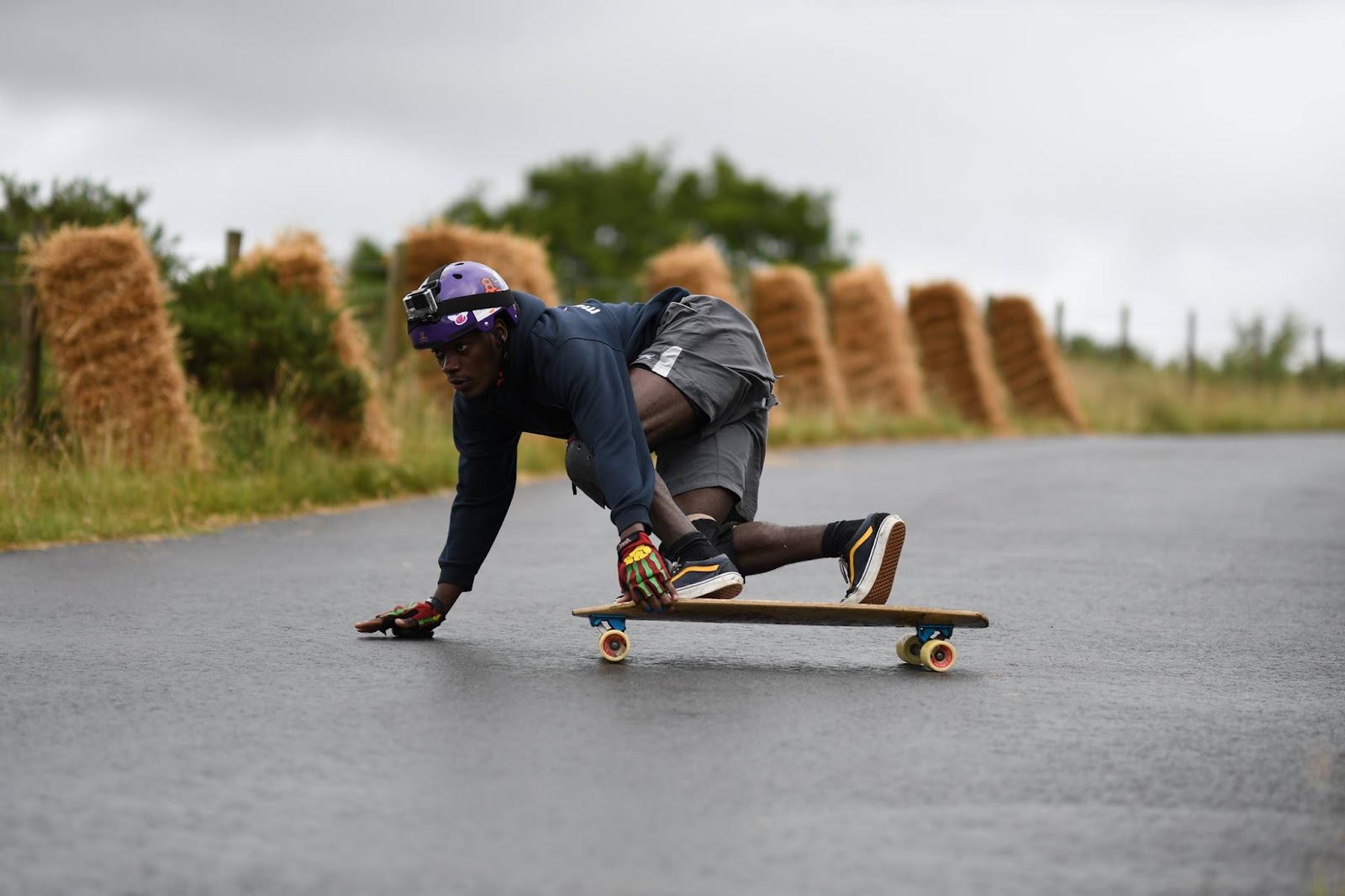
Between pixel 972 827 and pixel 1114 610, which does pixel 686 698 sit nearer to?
pixel 972 827

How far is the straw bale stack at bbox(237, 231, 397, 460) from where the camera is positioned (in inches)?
587

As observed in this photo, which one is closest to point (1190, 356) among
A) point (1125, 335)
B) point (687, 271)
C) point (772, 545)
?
point (1125, 335)

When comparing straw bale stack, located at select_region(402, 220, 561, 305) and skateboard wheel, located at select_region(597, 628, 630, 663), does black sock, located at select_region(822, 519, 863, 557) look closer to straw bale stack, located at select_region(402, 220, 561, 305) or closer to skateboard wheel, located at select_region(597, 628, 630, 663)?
skateboard wheel, located at select_region(597, 628, 630, 663)

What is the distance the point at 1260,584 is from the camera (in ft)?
31.6

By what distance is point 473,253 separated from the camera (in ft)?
62.8

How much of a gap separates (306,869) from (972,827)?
4.87 ft

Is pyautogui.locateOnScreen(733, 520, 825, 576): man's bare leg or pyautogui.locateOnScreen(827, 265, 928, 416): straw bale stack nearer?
pyautogui.locateOnScreen(733, 520, 825, 576): man's bare leg

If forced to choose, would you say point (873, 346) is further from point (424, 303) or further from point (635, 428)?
point (424, 303)

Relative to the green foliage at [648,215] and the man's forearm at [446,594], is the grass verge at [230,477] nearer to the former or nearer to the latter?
the man's forearm at [446,594]

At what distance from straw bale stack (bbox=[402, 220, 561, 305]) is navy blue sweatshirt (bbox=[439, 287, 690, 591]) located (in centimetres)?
1231

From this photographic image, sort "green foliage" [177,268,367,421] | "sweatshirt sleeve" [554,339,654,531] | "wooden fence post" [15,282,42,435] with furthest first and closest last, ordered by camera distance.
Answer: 1. "green foliage" [177,268,367,421]
2. "wooden fence post" [15,282,42,435]
3. "sweatshirt sleeve" [554,339,654,531]

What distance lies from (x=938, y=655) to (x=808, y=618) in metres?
0.59

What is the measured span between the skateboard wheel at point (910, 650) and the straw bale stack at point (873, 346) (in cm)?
2357

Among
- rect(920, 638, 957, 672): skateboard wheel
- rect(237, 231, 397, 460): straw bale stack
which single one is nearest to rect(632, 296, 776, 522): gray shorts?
rect(920, 638, 957, 672): skateboard wheel
